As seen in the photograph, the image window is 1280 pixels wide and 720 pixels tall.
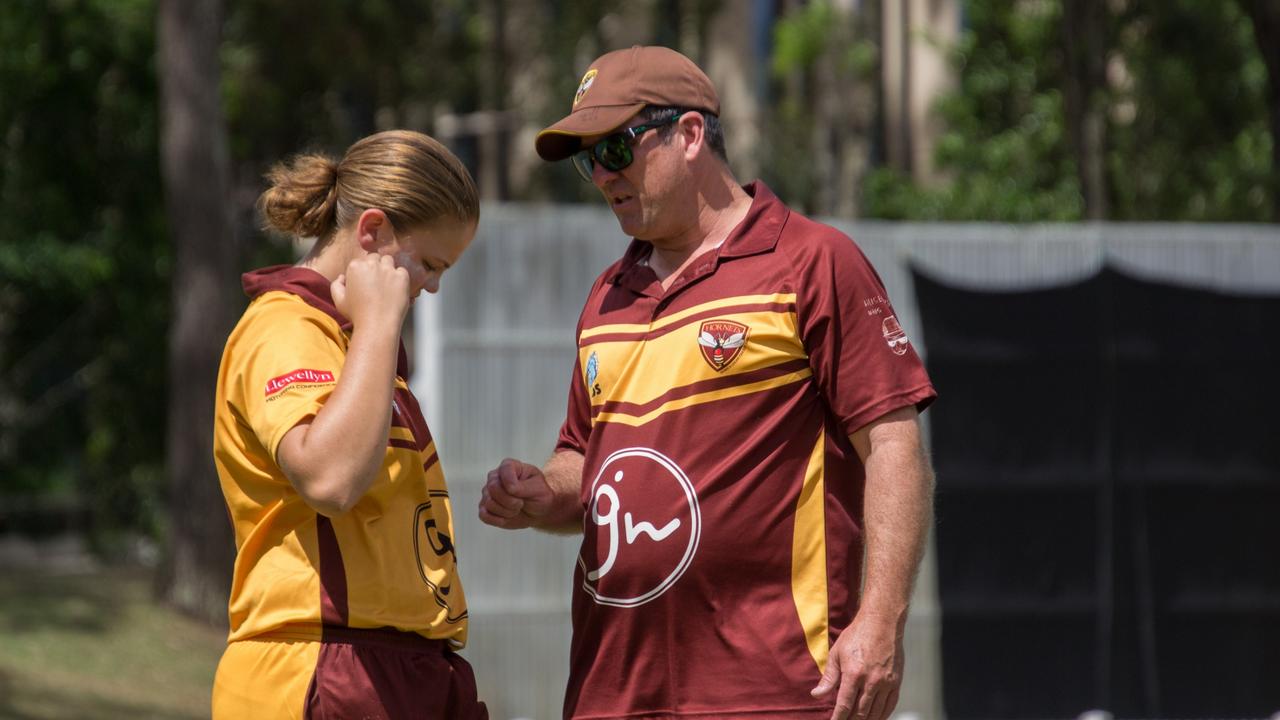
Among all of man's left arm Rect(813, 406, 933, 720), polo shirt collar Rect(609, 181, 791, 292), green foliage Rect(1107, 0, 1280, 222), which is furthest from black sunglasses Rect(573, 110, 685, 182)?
green foliage Rect(1107, 0, 1280, 222)

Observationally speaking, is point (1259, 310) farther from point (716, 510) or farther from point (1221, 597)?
point (716, 510)

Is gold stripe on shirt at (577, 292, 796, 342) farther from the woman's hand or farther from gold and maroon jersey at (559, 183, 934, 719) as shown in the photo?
the woman's hand

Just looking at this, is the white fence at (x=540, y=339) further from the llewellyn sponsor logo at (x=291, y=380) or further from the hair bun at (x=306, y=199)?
the llewellyn sponsor logo at (x=291, y=380)

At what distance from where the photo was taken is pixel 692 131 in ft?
12.2

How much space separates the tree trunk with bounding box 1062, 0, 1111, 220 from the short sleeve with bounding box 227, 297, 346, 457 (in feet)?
40.4

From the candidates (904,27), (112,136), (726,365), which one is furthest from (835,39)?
(726,365)

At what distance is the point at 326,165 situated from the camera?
3.39m

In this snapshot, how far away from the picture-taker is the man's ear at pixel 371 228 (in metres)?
3.29

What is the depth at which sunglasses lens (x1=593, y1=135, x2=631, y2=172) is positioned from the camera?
3662mm

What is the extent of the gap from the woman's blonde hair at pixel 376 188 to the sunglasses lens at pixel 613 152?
37cm

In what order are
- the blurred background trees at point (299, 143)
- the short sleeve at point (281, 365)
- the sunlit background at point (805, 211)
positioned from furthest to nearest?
the blurred background trees at point (299, 143)
the sunlit background at point (805, 211)
the short sleeve at point (281, 365)

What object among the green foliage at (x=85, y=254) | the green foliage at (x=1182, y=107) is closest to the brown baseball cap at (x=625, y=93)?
the green foliage at (x=1182, y=107)

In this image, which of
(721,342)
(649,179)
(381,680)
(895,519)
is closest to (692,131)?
(649,179)

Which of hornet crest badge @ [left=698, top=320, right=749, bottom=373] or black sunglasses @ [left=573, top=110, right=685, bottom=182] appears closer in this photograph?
hornet crest badge @ [left=698, top=320, right=749, bottom=373]
